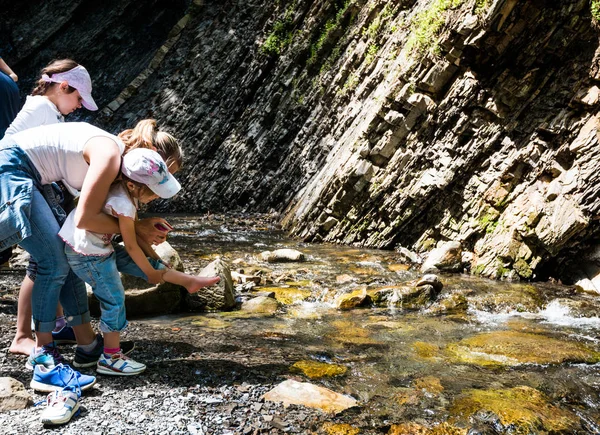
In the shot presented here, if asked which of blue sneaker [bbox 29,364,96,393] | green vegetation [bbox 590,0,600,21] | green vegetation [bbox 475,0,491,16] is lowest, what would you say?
blue sneaker [bbox 29,364,96,393]

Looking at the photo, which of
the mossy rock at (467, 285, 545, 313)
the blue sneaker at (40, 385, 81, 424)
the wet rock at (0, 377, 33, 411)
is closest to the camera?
the blue sneaker at (40, 385, 81, 424)

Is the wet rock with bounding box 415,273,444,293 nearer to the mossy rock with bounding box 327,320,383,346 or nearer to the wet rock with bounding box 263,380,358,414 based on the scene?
the mossy rock with bounding box 327,320,383,346

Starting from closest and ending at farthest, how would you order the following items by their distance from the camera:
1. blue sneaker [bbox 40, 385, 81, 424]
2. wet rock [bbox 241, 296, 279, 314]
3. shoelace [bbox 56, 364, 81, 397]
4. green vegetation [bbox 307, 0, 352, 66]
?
blue sneaker [bbox 40, 385, 81, 424] < shoelace [bbox 56, 364, 81, 397] < wet rock [bbox 241, 296, 279, 314] < green vegetation [bbox 307, 0, 352, 66]

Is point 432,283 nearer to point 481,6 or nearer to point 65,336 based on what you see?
point 65,336

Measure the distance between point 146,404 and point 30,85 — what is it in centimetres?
2647

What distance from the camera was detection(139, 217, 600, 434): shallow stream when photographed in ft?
12.3

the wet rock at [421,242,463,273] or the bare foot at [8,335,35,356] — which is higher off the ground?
the wet rock at [421,242,463,273]

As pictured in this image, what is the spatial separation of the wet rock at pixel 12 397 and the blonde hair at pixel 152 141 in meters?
1.83

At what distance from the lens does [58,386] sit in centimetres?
347

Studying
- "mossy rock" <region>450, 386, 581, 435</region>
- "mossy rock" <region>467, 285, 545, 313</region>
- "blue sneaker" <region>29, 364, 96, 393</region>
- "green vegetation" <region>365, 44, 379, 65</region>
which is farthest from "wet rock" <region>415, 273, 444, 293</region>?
"green vegetation" <region>365, 44, 379, 65</region>

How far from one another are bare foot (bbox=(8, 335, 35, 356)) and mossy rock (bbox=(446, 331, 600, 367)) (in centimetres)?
396

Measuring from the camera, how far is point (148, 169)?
3447 mm

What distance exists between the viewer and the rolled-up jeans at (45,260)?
143 inches

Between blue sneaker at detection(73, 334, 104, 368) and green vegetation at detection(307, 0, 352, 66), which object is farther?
green vegetation at detection(307, 0, 352, 66)
